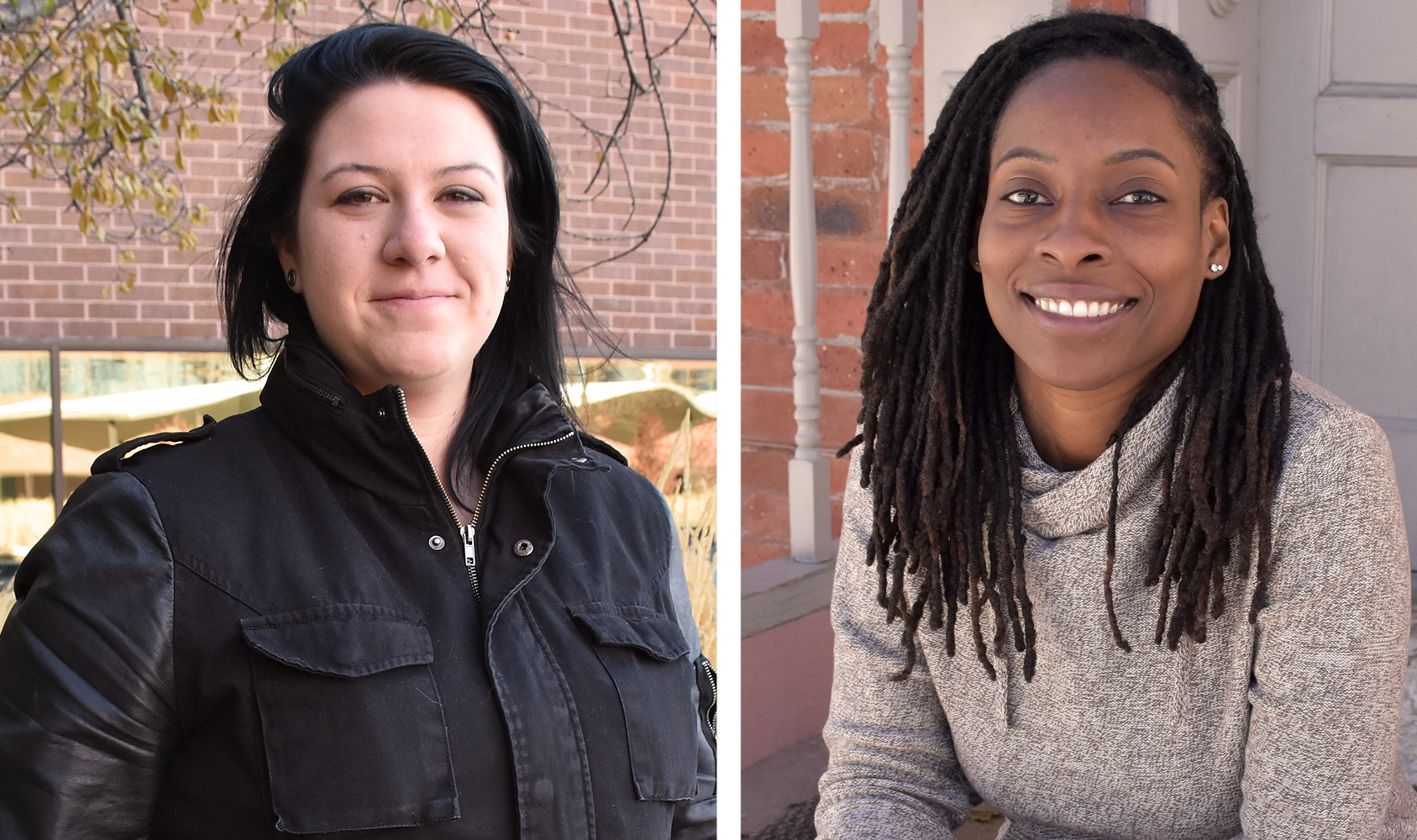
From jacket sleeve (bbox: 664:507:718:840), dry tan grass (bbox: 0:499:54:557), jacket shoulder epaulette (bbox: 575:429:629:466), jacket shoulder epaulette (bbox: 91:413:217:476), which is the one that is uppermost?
jacket shoulder epaulette (bbox: 91:413:217:476)

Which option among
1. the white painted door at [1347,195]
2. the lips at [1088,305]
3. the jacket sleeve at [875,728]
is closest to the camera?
the lips at [1088,305]

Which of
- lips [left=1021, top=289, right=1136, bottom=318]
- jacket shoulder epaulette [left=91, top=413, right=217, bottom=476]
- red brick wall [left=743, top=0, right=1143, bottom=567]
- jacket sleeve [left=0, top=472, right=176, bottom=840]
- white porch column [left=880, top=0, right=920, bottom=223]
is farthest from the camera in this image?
red brick wall [left=743, top=0, right=1143, bottom=567]

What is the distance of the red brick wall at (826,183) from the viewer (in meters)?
2.48

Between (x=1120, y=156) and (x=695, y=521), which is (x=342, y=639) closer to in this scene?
(x=695, y=521)

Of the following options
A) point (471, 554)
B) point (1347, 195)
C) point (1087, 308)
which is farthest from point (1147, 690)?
point (1347, 195)

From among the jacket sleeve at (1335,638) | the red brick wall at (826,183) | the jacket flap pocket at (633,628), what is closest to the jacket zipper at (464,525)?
the jacket flap pocket at (633,628)

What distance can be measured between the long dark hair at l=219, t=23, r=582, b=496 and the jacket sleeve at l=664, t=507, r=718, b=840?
34 cm

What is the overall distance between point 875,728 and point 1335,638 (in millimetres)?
552

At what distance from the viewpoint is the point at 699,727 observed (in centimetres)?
167

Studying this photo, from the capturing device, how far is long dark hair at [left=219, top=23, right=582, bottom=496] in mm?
1396

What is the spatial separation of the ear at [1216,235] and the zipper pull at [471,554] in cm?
91

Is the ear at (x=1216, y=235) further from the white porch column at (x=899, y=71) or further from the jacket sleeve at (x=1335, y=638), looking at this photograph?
the white porch column at (x=899, y=71)

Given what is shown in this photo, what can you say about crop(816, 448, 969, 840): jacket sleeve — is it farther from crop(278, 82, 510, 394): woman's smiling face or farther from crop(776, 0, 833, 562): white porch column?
crop(776, 0, 833, 562): white porch column

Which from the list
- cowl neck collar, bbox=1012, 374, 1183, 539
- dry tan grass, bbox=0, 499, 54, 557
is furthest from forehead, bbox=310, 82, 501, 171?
cowl neck collar, bbox=1012, 374, 1183, 539
